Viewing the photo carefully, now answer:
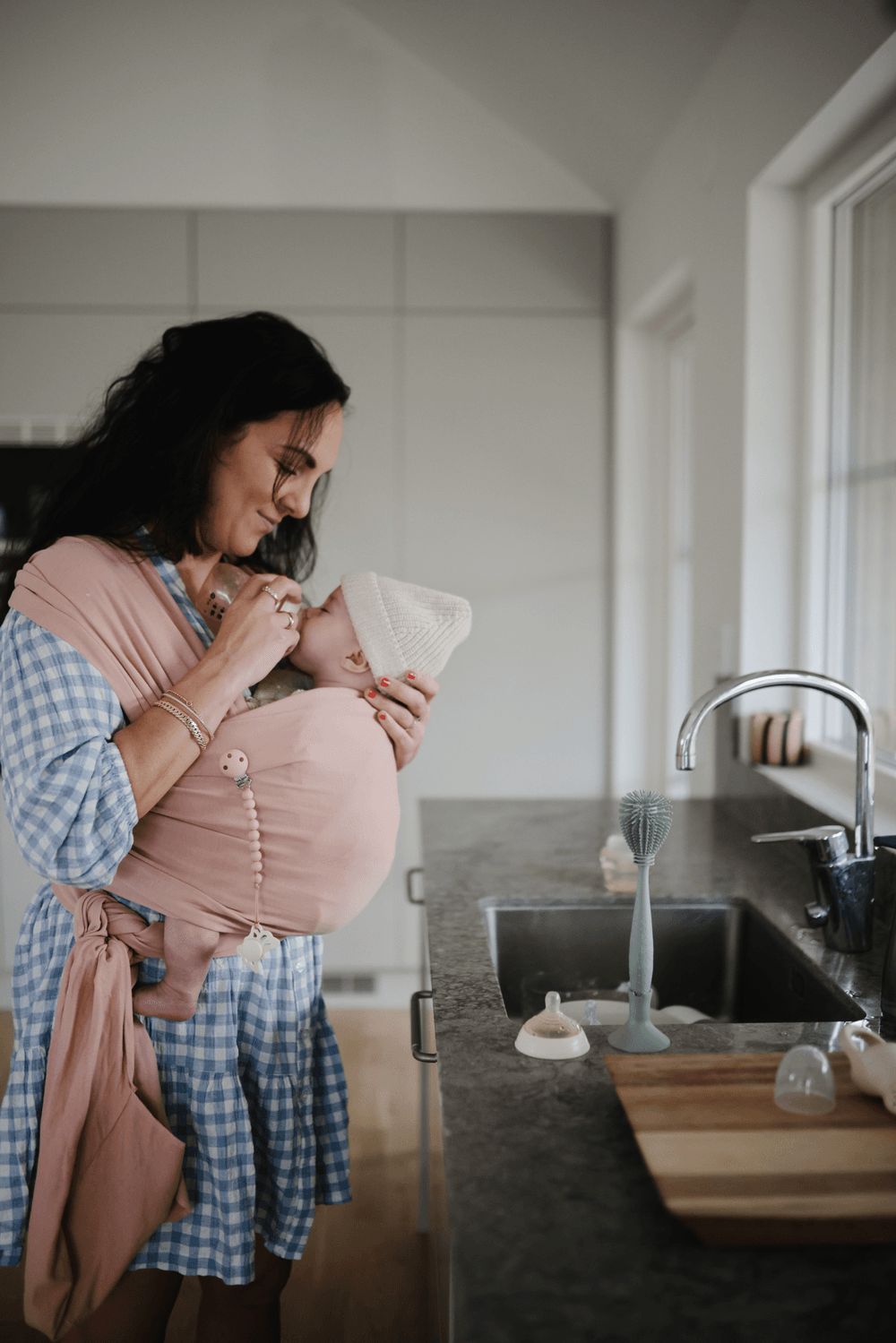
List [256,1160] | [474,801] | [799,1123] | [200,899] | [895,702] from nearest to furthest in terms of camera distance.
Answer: [799,1123] → [200,899] → [256,1160] → [895,702] → [474,801]

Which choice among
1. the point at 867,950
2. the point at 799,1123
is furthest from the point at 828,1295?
the point at 867,950

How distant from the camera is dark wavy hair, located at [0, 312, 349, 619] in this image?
1.30 meters

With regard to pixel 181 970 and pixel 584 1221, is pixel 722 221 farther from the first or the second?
pixel 584 1221

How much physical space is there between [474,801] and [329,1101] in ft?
3.09

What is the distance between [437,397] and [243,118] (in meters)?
0.94

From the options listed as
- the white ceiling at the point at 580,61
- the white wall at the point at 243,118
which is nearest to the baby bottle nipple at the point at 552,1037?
the white ceiling at the point at 580,61

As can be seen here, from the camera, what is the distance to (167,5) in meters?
2.80

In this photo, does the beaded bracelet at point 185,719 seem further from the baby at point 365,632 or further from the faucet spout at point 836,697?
the faucet spout at point 836,697

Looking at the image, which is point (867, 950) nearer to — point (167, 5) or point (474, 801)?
point (474, 801)

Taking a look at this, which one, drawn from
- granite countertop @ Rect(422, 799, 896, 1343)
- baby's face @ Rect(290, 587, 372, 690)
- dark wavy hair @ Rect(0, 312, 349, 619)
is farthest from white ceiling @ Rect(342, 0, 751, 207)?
granite countertop @ Rect(422, 799, 896, 1343)

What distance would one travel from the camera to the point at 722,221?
7.43ft

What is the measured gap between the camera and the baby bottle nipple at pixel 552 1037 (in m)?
1.05

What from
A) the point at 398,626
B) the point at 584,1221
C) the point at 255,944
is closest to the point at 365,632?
the point at 398,626

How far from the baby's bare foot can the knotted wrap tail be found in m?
0.02
